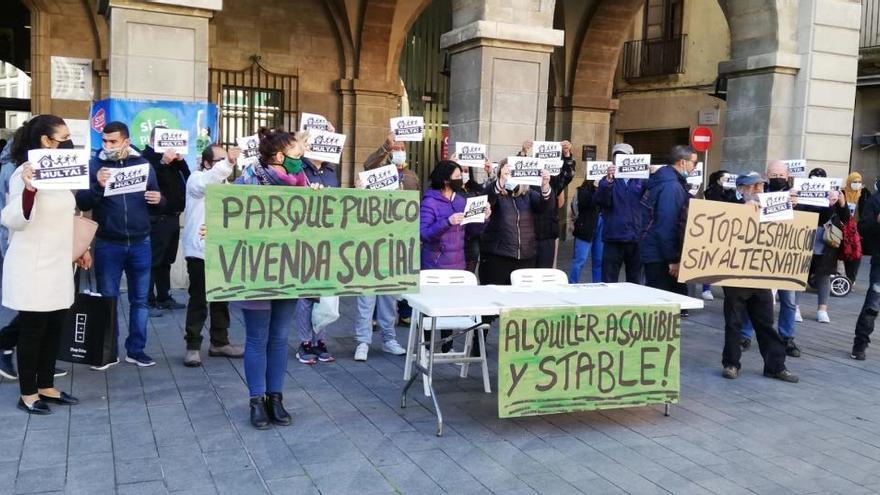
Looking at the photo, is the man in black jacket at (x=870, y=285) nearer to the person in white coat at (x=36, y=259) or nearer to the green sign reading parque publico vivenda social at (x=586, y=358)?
the green sign reading parque publico vivenda social at (x=586, y=358)

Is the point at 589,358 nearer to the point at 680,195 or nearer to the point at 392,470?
the point at 392,470

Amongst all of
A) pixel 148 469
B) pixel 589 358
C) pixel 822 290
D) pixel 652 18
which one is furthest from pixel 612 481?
pixel 652 18

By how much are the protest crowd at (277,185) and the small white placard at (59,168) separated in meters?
0.03

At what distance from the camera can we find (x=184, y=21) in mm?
8836

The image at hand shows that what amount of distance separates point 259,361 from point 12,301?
156cm

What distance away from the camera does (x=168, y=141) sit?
755cm

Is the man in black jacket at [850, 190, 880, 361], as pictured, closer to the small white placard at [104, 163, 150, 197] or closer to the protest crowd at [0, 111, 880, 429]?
the protest crowd at [0, 111, 880, 429]

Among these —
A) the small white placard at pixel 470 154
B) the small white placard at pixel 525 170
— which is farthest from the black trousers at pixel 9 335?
the small white placard at pixel 470 154

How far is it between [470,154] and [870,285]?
397 cm

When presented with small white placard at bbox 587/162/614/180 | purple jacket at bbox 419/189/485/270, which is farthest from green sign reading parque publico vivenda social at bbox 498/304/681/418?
small white placard at bbox 587/162/614/180

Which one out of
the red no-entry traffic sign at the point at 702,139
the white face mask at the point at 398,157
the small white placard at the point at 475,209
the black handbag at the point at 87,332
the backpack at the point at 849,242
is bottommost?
the black handbag at the point at 87,332

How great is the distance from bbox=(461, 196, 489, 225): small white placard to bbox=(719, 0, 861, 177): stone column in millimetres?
6944

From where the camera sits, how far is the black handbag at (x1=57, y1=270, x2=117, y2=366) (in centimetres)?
588

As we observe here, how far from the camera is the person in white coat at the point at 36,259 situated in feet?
16.0
